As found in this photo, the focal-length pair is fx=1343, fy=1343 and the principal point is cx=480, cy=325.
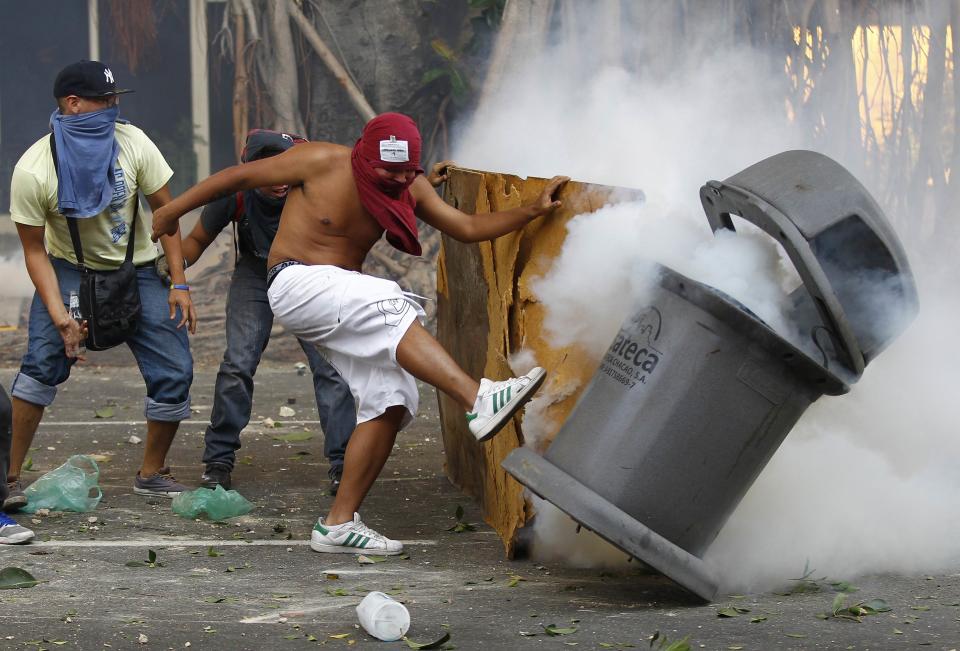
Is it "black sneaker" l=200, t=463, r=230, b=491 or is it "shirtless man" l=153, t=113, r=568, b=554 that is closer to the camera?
"shirtless man" l=153, t=113, r=568, b=554

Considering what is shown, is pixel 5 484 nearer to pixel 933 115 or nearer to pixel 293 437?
pixel 293 437

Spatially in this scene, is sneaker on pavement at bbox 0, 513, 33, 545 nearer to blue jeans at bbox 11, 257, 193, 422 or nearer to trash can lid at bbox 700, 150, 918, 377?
blue jeans at bbox 11, 257, 193, 422

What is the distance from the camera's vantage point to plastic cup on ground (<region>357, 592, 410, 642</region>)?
3.63m

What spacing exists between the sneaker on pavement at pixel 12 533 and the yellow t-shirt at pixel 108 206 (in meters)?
1.12

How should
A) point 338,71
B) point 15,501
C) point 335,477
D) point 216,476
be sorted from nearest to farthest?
point 15,501, point 216,476, point 335,477, point 338,71

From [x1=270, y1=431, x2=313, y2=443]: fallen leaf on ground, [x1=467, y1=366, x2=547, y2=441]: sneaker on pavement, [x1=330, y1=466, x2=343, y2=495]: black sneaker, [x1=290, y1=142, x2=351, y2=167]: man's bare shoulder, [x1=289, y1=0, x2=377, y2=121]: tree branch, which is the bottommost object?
A: [x1=270, y1=431, x2=313, y2=443]: fallen leaf on ground

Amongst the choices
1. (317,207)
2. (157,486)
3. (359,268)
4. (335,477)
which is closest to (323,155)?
(317,207)

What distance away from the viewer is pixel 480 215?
465 centimetres

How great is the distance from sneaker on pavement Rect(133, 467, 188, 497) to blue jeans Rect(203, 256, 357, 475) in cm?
17

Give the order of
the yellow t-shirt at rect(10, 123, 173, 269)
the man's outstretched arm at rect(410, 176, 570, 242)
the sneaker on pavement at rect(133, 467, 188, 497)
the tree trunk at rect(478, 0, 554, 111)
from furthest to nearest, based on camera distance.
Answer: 1. the tree trunk at rect(478, 0, 554, 111)
2. the sneaker on pavement at rect(133, 467, 188, 497)
3. the yellow t-shirt at rect(10, 123, 173, 269)
4. the man's outstretched arm at rect(410, 176, 570, 242)

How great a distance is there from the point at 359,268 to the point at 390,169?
425 mm

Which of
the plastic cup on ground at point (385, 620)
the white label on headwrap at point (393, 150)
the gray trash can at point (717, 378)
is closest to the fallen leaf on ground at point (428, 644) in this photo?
the plastic cup on ground at point (385, 620)

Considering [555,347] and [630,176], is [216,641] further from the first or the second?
[630,176]

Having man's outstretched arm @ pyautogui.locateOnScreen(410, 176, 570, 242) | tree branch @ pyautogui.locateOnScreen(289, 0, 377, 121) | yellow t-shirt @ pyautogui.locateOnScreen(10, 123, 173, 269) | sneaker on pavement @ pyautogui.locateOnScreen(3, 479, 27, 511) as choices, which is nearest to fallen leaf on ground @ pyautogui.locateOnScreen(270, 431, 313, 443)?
yellow t-shirt @ pyautogui.locateOnScreen(10, 123, 173, 269)
